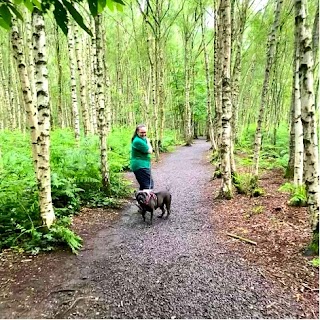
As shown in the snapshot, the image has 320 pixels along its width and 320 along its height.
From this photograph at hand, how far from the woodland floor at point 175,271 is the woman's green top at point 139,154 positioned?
1369 millimetres

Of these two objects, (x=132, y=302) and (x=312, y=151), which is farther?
Answer: (x=312, y=151)

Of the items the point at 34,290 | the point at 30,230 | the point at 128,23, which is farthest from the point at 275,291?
the point at 128,23

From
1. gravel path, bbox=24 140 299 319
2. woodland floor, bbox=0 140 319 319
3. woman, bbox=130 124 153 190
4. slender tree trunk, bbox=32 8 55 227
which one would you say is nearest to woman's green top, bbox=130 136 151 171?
woman, bbox=130 124 153 190

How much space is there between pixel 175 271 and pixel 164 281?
0.97 feet

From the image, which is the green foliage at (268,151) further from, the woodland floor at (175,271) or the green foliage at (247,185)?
the woodland floor at (175,271)

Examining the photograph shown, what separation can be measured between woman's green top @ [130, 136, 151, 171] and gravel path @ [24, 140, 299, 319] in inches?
68.3

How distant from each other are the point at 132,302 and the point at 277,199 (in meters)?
4.91

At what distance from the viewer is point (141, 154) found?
287 inches

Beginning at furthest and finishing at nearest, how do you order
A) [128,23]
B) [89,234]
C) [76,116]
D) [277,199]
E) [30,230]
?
[128,23] < [76,116] < [277,199] < [89,234] < [30,230]

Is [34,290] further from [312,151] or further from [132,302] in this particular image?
[312,151]

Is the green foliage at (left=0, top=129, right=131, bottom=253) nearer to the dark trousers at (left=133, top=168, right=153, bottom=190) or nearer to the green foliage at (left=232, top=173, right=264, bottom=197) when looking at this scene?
the dark trousers at (left=133, top=168, right=153, bottom=190)

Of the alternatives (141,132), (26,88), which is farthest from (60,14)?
(141,132)

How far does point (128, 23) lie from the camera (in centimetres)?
2272

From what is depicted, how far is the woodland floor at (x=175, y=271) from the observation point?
10.9 feet
